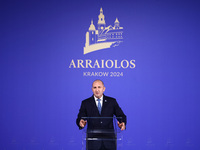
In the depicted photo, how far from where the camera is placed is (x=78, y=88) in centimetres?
501

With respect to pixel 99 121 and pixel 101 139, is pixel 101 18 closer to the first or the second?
pixel 99 121

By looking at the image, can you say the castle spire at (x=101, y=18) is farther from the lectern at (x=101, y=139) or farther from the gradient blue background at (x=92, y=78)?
the lectern at (x=101, y=139)

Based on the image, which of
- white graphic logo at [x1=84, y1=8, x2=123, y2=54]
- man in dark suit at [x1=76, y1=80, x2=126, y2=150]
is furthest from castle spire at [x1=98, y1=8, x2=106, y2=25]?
man in dark suit at [x1=76, y1=80, x2=126, y2=150]

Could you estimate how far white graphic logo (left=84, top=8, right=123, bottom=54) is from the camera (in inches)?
198

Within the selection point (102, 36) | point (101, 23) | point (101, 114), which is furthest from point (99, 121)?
point (101, 23)

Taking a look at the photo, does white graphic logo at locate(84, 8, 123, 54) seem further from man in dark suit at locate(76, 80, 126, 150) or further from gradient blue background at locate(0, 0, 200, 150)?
man in dark suit at locate(76, 80, 126, 150)

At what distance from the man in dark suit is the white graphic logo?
188 centimetres

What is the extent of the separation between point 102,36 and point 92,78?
2.94 feet

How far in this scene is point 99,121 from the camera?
285cm
